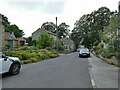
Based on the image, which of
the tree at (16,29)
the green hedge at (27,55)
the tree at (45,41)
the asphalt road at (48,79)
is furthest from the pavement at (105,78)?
the tree at (16,29)

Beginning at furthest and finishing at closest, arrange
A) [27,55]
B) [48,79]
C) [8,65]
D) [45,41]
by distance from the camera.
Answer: [45,41], [27,55], [8,65], [48,79]

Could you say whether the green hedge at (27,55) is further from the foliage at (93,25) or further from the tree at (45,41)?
the foliage at (93,25)

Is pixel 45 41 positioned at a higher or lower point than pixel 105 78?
higher

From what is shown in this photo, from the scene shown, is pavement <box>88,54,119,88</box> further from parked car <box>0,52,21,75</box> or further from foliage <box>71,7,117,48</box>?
foliage <box>71,7,117,48</box>

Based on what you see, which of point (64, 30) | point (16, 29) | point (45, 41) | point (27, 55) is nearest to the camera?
point (27, 55)

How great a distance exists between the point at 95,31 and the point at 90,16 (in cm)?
670

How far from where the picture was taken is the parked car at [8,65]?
42.2ft

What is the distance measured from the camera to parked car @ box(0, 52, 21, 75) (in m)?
12.9

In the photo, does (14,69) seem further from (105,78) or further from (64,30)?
(64,30)

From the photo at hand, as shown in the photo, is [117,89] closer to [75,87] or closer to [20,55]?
[75,87]

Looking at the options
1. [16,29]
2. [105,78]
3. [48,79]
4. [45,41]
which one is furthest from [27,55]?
[16,29]

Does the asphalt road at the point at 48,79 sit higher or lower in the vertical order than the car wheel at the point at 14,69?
lower

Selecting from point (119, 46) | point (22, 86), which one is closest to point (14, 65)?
point (22, 86)

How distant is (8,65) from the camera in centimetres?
1338
